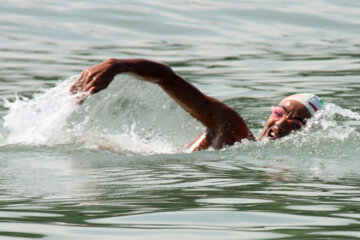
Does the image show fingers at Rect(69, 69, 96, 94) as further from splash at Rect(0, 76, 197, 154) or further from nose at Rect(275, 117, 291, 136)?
nose at Rect(275, 117, 291, 136)

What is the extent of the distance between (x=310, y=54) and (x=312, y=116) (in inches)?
251

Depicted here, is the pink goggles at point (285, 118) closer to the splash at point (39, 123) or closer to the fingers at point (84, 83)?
the splash at point (39, 123)

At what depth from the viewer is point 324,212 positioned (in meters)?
4.51

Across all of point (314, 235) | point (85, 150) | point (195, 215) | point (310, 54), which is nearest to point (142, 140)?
→ point (85, 150)

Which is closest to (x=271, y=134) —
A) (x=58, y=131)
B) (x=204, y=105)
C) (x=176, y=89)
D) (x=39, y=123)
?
(x=204, y=105)

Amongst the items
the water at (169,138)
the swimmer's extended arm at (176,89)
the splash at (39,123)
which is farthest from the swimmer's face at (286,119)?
the splash at (39,123)

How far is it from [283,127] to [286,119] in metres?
0.09

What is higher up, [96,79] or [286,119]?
[96,79]

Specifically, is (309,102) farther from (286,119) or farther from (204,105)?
(204,105)

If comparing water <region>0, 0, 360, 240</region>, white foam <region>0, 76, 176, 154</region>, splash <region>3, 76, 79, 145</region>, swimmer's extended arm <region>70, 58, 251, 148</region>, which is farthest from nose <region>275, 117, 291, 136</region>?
splash <region>3, 76, 79, 145</region>

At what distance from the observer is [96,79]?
19.1 feet

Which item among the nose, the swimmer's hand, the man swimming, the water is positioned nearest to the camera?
the water

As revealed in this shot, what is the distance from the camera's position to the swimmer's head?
7438mm

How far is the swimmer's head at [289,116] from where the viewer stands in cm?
744
